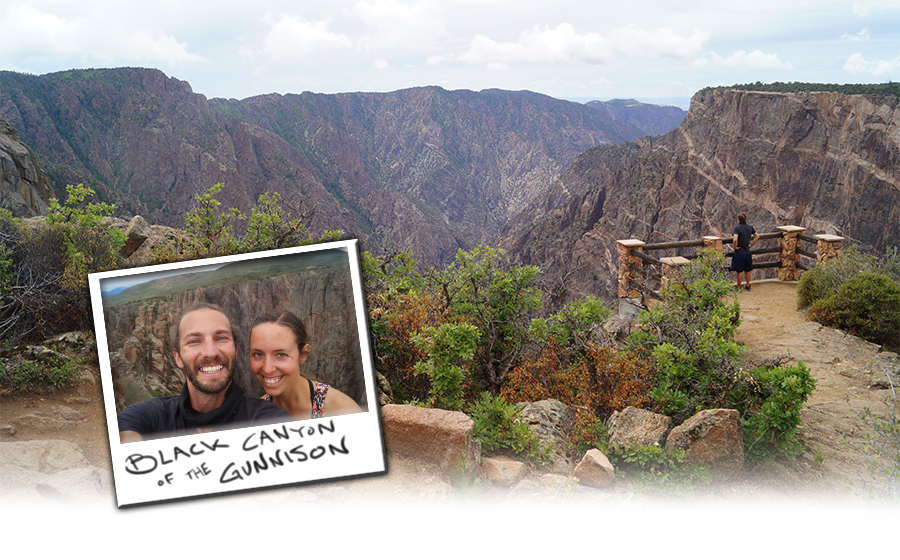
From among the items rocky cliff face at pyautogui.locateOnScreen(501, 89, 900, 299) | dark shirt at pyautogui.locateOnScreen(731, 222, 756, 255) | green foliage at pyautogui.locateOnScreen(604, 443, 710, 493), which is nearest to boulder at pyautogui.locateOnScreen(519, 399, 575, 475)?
green foliage at pyautogui.locateOnScreen(604, 443, 710, 493)

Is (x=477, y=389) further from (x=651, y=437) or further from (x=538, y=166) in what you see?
(x=538, y=166)

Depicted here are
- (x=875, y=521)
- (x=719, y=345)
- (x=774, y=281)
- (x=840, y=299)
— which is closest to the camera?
(x=875, y=521)

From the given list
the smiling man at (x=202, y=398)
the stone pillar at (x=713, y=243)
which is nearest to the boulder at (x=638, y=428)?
the smiling man at (x=202, y=398)

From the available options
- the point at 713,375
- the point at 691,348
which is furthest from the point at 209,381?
the point at 691,348

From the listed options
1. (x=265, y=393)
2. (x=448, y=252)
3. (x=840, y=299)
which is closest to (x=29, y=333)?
(x=265, y=393)

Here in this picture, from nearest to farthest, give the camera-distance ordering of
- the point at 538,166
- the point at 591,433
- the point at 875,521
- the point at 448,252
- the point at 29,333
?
the point at 875,521 → the point at 591,433 → the point at 29,333 → the point at 448,252 → the point at 538,166

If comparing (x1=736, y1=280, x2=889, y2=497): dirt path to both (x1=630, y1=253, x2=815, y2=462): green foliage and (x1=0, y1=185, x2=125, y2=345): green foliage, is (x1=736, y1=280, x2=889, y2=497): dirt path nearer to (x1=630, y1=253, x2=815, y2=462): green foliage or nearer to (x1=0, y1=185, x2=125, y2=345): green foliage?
(x1=630, y1=253, x2=815, y2=462): green foliage
